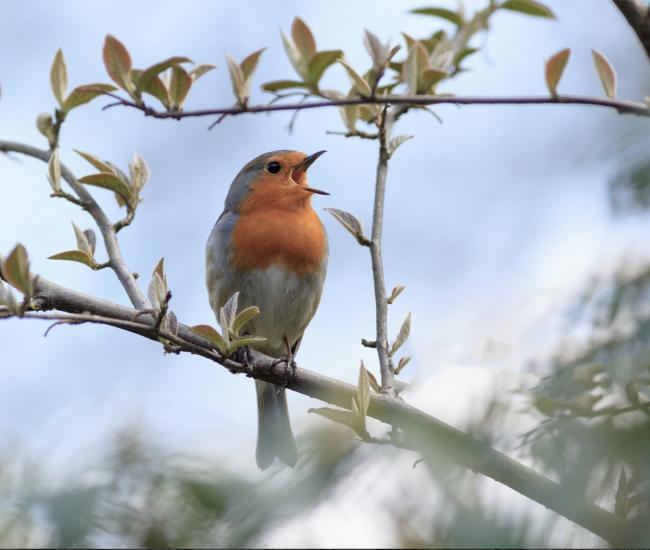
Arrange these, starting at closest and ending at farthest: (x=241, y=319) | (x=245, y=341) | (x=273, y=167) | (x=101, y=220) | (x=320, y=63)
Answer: (x=320, y=63) < (x=245, y=341) < (x=241, y=319) < (x=101, y=220) < (x=273, y=167)

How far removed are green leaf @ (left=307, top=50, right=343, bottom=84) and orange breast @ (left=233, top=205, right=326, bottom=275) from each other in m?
2.94

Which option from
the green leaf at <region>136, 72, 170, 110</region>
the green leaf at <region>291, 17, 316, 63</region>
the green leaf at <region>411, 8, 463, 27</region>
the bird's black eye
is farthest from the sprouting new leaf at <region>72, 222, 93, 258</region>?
the bird's black eye

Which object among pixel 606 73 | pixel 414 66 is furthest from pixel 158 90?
pixel 606 73

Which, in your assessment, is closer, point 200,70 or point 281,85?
point 281,85

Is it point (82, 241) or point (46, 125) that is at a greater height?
point (46, 125)

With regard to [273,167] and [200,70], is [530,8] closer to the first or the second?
[200,70]

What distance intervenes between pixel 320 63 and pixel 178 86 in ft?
1.52

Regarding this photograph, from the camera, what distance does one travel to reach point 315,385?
232cm

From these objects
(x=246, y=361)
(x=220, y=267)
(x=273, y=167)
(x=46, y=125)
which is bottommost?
(x=220, y=267)

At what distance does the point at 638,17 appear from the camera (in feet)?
3.63

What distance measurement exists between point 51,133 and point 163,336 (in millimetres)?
956

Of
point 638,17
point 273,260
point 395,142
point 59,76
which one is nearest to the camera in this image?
point 638,17

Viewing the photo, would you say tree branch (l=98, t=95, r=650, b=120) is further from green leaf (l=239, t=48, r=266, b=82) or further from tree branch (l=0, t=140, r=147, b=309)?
tree branch (l=0, t=140, r=147, b=309)

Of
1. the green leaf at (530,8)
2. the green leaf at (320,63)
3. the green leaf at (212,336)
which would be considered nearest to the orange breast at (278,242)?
the green leaf at (212,336)
